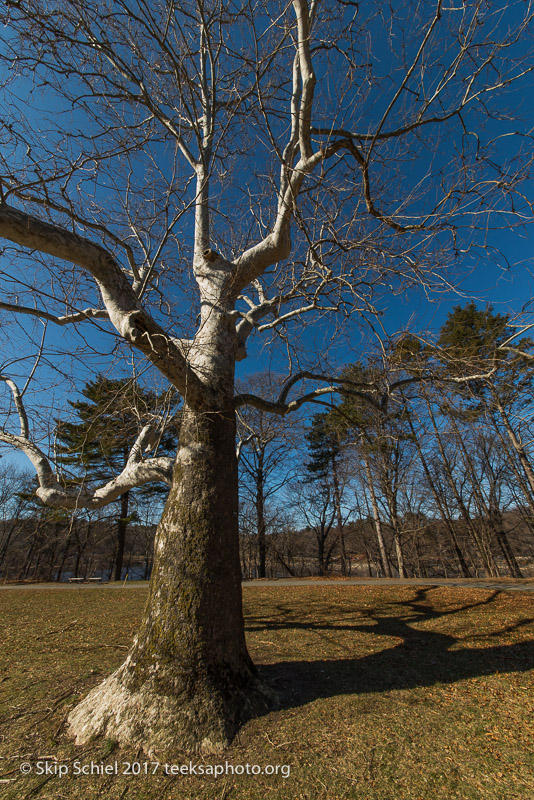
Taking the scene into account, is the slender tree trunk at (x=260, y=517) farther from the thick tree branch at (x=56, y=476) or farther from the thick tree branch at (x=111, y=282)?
the thick tree branch at (x=111, y=282)

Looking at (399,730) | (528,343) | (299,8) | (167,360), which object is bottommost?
(399,730)

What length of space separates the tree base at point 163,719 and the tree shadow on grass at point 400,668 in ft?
1.71

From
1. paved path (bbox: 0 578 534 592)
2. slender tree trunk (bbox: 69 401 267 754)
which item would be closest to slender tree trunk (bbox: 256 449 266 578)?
paved path (bbox: 0 578 534 592)

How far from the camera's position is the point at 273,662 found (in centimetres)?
331

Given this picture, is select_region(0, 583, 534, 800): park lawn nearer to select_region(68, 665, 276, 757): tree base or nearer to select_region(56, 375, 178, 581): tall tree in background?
select_region(68, 665, 276, 757): tree base

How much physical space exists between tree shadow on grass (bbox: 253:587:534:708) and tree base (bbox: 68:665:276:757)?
1.71 feet

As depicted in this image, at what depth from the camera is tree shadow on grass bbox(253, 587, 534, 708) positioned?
9.05 feet

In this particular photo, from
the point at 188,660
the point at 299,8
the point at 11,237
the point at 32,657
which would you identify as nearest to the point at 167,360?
the point at 11,237

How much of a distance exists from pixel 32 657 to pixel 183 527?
10.7ft

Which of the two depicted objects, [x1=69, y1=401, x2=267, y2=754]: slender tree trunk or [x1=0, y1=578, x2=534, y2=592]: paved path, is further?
[x1=0, y1=578, x2=534, y2=592]: paved path

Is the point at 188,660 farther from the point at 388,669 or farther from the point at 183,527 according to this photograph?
the point at 388,669

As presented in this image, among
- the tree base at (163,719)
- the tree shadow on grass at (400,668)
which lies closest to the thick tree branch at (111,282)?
the tree base at (163,719)

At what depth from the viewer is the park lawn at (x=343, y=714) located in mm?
1739

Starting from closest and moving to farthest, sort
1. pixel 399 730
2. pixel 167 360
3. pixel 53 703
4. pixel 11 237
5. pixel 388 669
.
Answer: pixel 11 237
pixel 399 730
pixel 167 360
pixel 53 703
pixel 388 669
